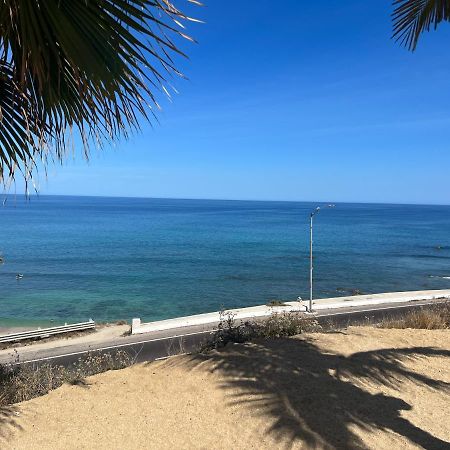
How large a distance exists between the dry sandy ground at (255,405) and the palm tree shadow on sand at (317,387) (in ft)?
0.05

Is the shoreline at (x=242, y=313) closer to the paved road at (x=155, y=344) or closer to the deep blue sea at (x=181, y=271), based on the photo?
the paved road at (x=155, y=344)

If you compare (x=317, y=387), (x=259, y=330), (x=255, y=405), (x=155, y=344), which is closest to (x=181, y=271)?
(x=155, y=344)

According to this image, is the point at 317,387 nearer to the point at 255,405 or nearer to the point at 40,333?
the point at 255,405

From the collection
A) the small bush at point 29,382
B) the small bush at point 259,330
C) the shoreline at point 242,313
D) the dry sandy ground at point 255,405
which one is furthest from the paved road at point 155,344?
the dry sandy ground at point 255,405

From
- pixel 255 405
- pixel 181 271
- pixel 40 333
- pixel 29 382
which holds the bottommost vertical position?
pixel 181 271

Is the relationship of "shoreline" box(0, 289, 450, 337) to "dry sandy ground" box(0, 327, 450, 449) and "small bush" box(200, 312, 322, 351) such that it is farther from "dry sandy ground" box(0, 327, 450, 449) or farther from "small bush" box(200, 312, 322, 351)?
"dry sandy ground" box(0, 327, 450, 449)

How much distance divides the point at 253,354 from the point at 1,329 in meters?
25.7

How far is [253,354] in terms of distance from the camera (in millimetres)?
7422

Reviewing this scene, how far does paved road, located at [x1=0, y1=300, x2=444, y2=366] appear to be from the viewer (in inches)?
688

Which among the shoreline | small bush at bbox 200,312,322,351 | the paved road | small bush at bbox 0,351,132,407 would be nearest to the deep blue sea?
the shoreline

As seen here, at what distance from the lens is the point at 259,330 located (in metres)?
9.02

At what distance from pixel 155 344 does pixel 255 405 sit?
570 inches

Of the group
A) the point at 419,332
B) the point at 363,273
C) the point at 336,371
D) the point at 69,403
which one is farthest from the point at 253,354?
the point at 363,273

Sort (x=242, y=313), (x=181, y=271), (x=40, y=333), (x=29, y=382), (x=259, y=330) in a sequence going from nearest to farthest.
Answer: (x=29, y=382) < (x=259, y=330) < (x=40, y=333) < (x=242, y=313) < (x=181, y=271)
